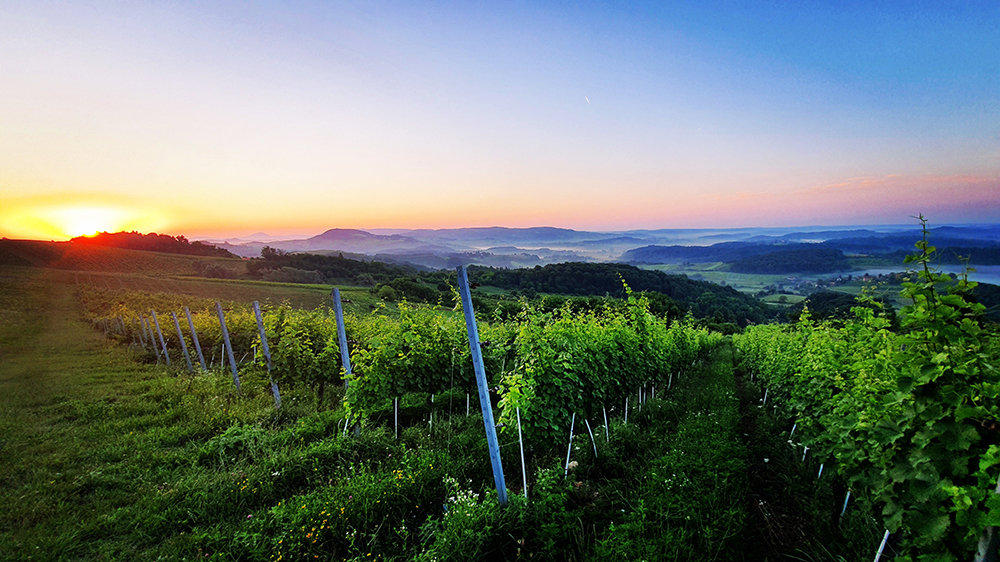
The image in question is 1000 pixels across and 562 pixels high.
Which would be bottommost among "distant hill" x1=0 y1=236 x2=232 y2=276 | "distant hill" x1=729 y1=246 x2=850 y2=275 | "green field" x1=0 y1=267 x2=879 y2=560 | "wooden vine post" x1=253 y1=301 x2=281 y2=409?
"distant hill" x1=729 y1=246 x2=850 y2=275

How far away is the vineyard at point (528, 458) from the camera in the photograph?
2912mm

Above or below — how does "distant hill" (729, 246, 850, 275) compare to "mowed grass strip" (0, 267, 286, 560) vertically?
below

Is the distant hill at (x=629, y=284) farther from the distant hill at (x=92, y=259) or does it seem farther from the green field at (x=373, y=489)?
the green field at (x=373, y=489)

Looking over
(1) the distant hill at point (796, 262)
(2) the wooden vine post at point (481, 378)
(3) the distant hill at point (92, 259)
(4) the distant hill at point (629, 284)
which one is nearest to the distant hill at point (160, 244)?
(3) the distant hill at point (92, 259)

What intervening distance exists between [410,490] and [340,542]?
37.3 inches

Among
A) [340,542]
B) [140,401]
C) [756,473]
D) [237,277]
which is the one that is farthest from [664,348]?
[237,277]

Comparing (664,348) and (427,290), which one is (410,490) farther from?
(427,290)

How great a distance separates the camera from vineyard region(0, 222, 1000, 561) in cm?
291

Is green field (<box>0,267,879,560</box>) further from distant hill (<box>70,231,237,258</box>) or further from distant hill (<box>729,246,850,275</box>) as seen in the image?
distant hill (<box>729,246,850,275</box>)

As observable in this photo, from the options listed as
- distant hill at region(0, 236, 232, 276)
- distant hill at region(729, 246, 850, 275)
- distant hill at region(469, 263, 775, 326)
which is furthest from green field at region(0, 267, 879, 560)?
distant hill at region(729, 246, 850, 275)

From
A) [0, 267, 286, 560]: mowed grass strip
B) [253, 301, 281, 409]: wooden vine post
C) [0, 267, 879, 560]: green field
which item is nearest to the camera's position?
[0, 267, 879, 560]: green field

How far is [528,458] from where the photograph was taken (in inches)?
250

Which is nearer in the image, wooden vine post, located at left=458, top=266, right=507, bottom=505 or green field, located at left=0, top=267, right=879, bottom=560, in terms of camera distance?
green field, located at left=0, top=267, right=879, bottom=560

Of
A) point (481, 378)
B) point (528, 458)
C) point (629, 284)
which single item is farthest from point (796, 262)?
point (481, 378)
